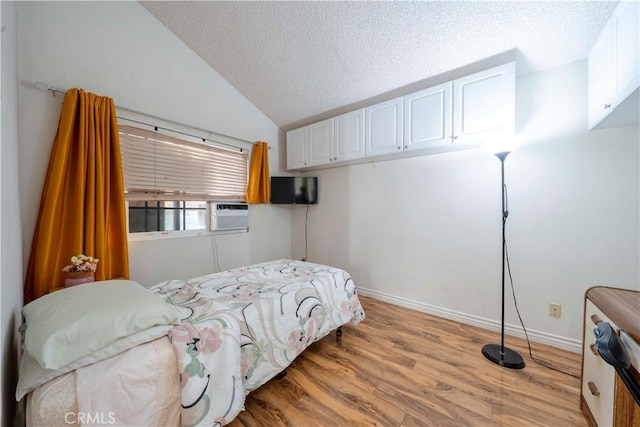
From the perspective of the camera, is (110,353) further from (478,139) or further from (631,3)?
(631,3)

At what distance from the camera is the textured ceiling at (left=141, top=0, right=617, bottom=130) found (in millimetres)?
1622

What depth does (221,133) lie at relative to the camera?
2816 millimetres

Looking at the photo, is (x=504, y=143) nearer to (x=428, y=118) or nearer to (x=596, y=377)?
(x=428, y=118)

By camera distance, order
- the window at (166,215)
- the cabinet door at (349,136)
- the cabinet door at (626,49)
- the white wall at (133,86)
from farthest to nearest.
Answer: the cabinet door at (349,136), the window at (166,215), the white wall at (133,86), the cabinet door at (626,49)

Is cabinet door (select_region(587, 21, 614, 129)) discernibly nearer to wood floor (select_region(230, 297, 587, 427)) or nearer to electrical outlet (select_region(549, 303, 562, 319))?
electrical outlet (select_region(549, 303, 562, 319))

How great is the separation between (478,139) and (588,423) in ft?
6.27

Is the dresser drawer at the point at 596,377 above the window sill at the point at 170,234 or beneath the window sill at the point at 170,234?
beneath

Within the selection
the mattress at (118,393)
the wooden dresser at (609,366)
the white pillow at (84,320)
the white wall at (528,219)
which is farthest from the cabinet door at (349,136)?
the mattress at (118,393)

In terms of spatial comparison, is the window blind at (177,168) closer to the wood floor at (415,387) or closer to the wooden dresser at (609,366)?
the wood floor at (415,387)

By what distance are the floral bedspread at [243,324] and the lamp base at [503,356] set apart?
1009 millimetres

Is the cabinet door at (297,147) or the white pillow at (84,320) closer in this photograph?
the white pillow at (84,320)

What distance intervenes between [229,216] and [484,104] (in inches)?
113

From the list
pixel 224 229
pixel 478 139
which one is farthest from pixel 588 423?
pixel 224 229

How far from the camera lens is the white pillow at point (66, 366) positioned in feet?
2.64
